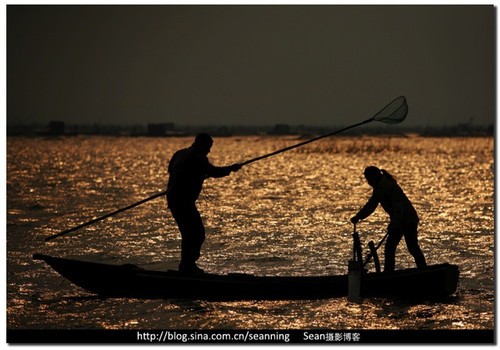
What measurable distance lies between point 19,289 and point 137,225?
23.3 ft

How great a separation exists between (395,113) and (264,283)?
8.37 ft

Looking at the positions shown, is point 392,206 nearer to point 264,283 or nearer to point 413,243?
point 413,243

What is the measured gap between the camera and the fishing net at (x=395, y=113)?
10891 millimetres

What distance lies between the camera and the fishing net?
10891mm

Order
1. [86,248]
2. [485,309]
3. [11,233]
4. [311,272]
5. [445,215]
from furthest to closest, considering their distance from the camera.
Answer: [445,215] < [11,233] < [86,248] < [311,272] < [485,309]

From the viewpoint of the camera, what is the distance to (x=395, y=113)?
432 inches

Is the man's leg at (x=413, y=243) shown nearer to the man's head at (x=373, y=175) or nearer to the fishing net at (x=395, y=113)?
the man's head at (x=373, y=175)

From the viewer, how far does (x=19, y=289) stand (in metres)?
11.2

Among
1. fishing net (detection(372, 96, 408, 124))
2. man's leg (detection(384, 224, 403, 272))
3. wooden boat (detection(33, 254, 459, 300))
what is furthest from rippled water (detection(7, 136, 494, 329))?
fishing net (detection(372, 96, 408, 124))

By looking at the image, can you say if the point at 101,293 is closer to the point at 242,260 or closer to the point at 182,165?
the point at 182,165

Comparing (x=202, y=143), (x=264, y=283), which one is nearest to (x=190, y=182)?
(x=202, y=143)

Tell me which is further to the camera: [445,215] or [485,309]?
[445,215]

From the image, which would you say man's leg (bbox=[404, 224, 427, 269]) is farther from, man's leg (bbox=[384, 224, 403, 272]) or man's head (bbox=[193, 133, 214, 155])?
man's head (bbox=[193, 133, 214, 155])

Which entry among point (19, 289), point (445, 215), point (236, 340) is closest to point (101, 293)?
point (19, 289)
